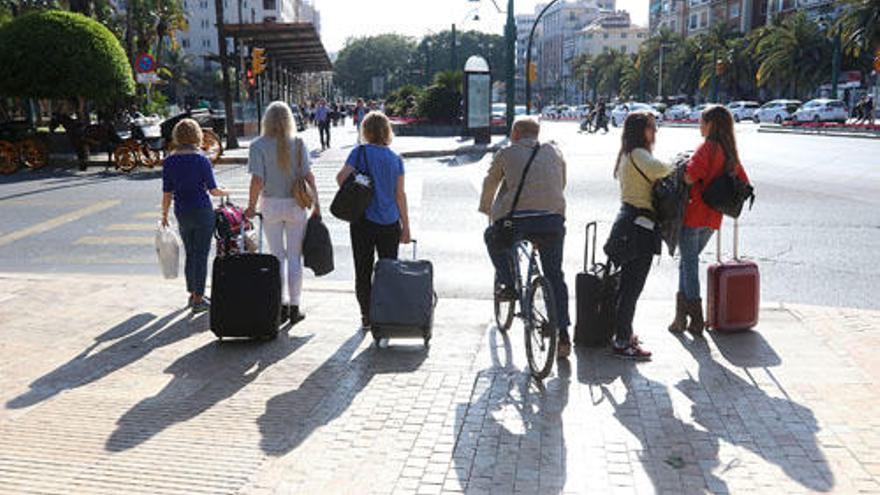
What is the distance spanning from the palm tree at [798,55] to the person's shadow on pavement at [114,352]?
206 ft

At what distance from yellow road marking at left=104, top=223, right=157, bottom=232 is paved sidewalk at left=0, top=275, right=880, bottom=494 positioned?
4.76 meters

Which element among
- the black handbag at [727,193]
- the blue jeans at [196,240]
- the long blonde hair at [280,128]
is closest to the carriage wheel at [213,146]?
the blue jeans at [196,240]

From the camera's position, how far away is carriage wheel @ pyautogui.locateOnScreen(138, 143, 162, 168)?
20125mm

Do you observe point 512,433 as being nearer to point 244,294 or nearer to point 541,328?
point 541,328

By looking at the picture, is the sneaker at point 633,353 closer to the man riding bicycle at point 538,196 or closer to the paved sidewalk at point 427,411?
the paved sidewalk at point 427,411

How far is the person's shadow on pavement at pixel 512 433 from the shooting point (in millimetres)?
3830

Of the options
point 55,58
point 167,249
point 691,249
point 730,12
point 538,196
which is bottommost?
point 167,249

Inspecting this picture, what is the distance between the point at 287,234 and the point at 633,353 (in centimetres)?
283

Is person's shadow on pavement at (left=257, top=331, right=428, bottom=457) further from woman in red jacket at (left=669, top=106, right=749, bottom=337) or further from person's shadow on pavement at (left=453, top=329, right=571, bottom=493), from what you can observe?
woman in red jacket at (left=669, top=106, right=749, bottom=337)

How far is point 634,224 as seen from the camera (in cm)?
559

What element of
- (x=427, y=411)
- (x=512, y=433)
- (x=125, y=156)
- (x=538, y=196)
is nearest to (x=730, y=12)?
(x=125, y=156)

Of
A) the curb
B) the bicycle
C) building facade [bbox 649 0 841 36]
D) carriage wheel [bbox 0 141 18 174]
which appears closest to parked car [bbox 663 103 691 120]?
building facade [bbox 649 0 841 36]

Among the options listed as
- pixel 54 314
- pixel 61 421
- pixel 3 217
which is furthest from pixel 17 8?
pixel 61 421

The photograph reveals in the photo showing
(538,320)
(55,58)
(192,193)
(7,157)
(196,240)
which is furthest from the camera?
(55,58)
